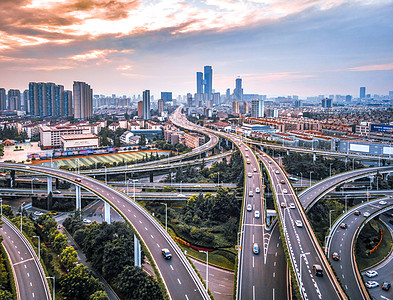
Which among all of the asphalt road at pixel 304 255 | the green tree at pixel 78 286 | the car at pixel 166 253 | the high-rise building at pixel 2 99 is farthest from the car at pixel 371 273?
the high-rise building at pixel 2 99

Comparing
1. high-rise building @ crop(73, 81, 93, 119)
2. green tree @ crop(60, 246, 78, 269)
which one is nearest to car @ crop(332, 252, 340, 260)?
green tree @ crop(60, 246, 78, 269)

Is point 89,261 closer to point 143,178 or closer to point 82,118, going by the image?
point 143,178

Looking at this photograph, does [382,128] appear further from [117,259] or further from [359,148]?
[117,259]

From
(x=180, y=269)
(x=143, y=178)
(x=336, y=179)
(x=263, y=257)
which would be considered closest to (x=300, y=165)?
(x=336, y=179)

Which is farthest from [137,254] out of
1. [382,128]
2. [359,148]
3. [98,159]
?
[382,128]

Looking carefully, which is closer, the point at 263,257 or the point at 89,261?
the point at 263,257

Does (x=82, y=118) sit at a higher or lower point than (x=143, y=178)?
higher

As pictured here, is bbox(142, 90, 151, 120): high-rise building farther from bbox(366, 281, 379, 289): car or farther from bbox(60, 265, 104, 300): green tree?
bbox(366, 281, 379, 289): car
